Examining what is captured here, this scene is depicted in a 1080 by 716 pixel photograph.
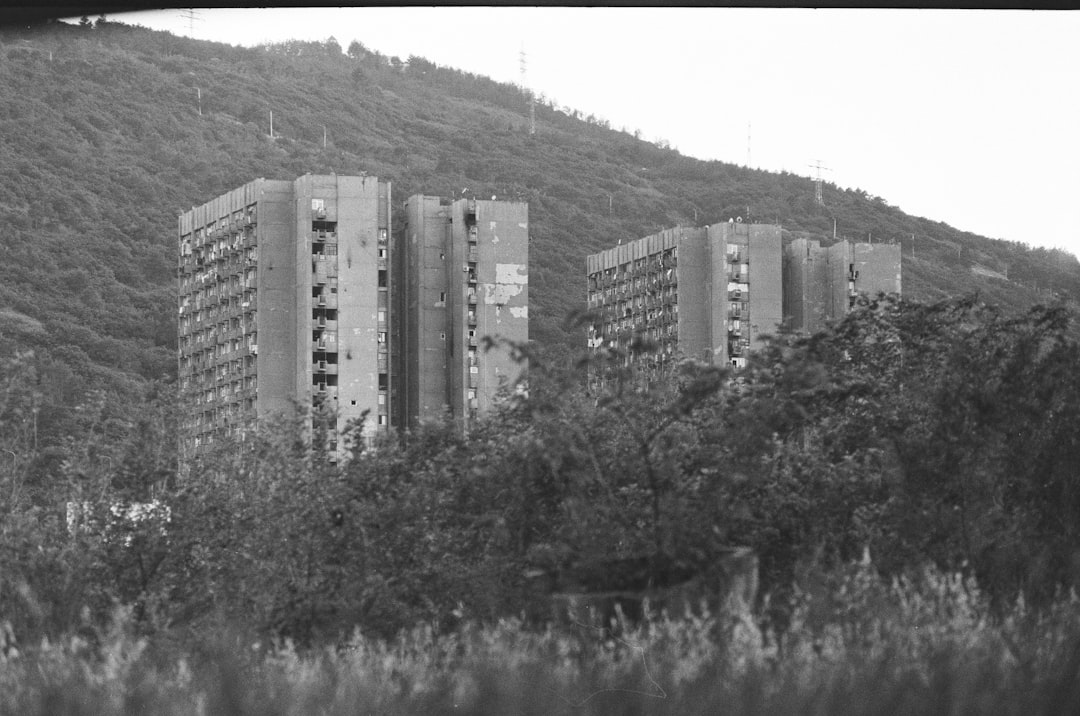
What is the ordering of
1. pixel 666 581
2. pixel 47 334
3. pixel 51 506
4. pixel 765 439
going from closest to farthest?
1. pixel 666 581
2. pixel 765 439
3. pixel 51 506
4. pixel 47 334

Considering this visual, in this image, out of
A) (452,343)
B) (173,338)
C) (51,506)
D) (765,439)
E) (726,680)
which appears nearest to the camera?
(726,680)

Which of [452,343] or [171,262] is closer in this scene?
Answer: [171,262]

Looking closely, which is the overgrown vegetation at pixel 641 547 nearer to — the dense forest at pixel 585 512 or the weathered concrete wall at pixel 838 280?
the dense forest at pixel 585 512

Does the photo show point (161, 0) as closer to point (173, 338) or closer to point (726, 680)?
point (726, 680)

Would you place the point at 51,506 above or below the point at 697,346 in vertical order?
below

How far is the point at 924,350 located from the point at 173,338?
3.25m

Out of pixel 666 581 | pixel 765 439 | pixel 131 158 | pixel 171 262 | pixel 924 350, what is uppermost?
pixel 131 158

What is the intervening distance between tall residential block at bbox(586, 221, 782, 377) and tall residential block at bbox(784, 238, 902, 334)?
0.08 m

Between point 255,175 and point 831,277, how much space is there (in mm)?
3562

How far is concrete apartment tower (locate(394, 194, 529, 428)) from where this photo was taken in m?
4.92

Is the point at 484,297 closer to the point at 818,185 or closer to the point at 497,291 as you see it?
the point at 497,291

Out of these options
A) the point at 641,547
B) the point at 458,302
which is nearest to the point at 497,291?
the point at 458,302

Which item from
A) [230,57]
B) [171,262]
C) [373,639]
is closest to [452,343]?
[171,262]

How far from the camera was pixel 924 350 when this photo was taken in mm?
4223
